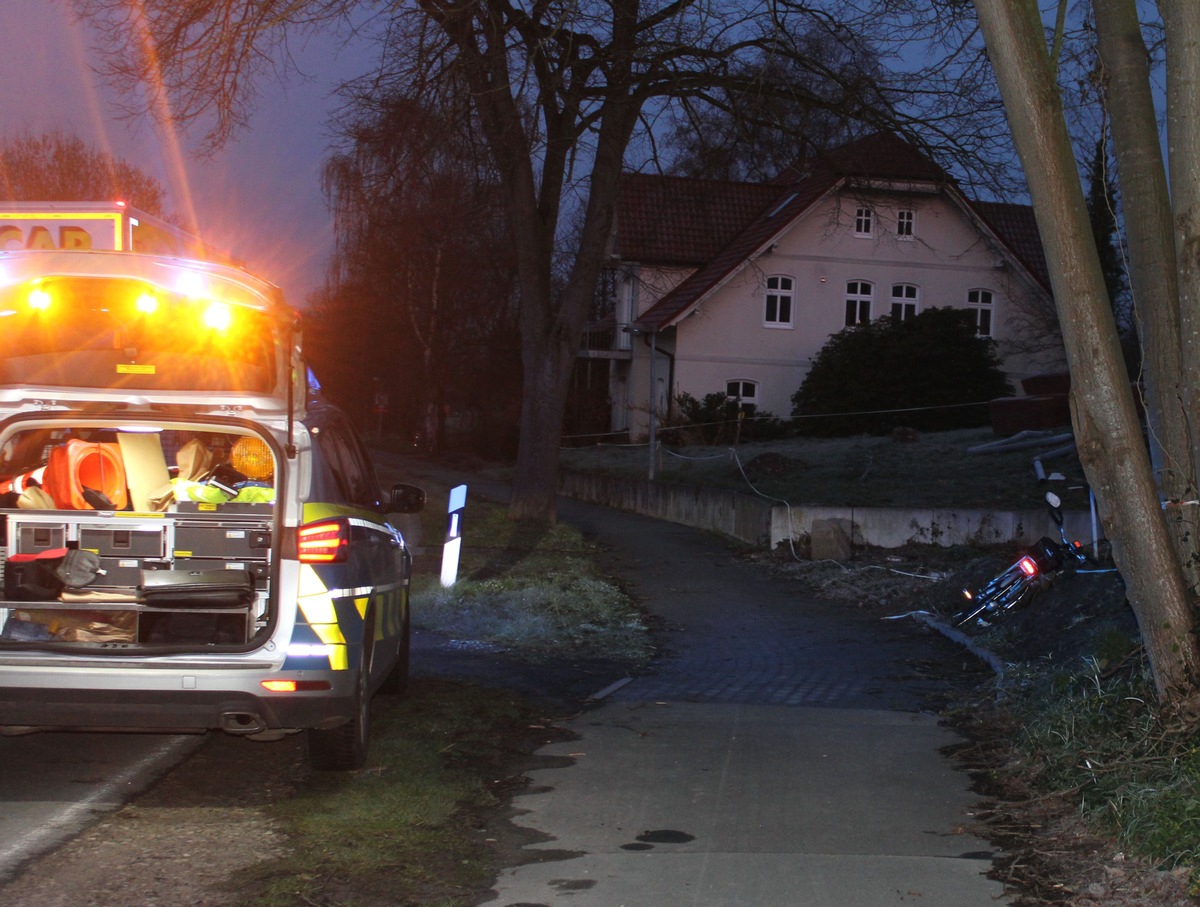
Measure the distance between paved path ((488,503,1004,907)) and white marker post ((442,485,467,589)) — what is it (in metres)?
2.77

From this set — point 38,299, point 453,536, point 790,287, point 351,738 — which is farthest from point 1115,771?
point 790,287

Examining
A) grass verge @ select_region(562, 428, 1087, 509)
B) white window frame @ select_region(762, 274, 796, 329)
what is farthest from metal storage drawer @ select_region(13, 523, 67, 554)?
white window frame @ select_region(762, 274, 796, 329)

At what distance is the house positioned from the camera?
40469mm

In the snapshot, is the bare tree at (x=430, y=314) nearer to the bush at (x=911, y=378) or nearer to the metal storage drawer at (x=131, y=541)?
the bush at (x=911, y=378)

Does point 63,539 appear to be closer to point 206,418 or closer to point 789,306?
point 206,418

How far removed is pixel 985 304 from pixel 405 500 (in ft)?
123

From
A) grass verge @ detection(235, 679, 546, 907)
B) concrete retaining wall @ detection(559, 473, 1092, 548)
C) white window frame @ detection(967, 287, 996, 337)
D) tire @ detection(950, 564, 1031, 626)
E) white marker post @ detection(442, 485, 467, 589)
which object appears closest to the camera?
grass verge @ detection(235, 679, 546, 907)

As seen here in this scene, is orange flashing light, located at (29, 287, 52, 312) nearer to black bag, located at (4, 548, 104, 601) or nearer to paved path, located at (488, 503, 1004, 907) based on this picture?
black bag, located at (4, 548, 104, 601)

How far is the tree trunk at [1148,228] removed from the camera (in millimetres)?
6301

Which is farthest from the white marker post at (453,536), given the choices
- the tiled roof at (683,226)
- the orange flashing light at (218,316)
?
the tiled roof at (683,226)

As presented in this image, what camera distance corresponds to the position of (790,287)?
41.7 m

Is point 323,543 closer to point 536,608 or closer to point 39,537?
point 39,537

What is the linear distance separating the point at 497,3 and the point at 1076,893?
627 inches

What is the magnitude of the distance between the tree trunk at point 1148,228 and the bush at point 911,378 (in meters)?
27.7
